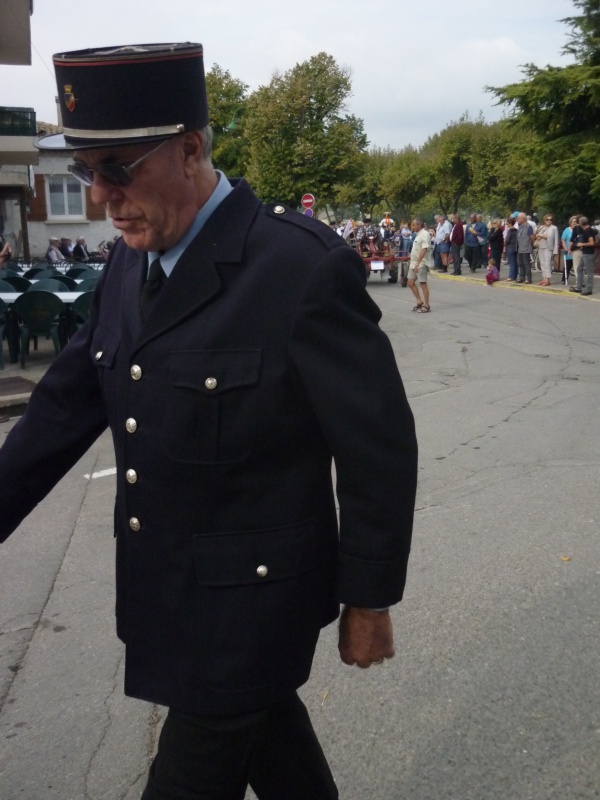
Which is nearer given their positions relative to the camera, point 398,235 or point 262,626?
point 262,626

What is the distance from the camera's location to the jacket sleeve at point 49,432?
2256 millimetres

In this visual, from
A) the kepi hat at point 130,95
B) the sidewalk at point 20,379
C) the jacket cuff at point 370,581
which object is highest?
the kepi hat at point 130,95

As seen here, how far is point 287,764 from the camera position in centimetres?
211

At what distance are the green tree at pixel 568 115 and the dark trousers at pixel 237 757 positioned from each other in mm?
22457

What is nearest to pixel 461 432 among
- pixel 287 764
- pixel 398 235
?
pixel 287 764

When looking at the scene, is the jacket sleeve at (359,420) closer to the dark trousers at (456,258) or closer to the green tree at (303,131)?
the dark trousers at (456,258)

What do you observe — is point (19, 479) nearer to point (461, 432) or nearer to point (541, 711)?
point (541, 711)

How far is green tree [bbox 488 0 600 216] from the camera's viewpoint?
2341 cm

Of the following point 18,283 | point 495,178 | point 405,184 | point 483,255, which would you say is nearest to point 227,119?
point 405,184

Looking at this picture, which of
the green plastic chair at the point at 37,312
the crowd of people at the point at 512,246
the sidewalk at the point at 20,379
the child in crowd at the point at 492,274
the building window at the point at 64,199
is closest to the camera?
the sidewalk at the point at 20,379

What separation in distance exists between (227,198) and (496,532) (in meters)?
3.59

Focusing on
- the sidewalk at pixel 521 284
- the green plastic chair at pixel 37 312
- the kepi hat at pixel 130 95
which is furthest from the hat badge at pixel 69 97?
the sidewalk at pixel 521 284

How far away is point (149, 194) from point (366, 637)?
1.02 meters

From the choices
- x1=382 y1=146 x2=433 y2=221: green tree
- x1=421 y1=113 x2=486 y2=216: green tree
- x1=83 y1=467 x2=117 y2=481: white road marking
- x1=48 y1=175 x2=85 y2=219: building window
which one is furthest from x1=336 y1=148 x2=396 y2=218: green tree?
x1=83 y1=467 x2=117 y2=481: white road marking
